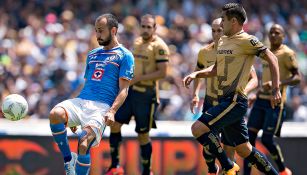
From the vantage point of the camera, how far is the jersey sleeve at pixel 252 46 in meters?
10.5

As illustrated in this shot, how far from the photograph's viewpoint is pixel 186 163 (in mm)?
15523

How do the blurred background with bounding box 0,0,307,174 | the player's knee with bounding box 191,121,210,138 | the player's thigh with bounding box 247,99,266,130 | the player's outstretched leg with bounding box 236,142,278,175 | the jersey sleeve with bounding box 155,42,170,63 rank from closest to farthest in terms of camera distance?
the player's knee with bounding box 191,121,210,138, the player's outstretched leg with bounding box 236,142,278,175, the jersey sleeve with bounding box 155,42,170,63, the player's thigh with bounding box 247,99,266,130, the blurred background with bounding box 0,0,307,174

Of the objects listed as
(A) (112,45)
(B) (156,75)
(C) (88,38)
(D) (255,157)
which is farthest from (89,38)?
(D) (255,157)

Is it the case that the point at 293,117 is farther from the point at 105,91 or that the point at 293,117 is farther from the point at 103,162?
the point at 105,91

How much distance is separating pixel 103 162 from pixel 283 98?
3.89m

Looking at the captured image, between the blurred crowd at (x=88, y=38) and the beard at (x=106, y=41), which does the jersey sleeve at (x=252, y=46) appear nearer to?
the beard at (x=106, y=41)

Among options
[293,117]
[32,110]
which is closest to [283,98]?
[293,117]

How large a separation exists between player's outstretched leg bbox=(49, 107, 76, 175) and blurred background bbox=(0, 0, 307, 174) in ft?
21.0

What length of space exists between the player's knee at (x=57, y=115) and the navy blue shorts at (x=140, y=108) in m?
3.21

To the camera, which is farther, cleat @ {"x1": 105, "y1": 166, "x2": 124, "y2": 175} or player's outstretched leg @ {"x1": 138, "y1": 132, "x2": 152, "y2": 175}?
player's outstretched leg @ {"x1": 138, "y1": 132, "x2": 152, "y2": 175}

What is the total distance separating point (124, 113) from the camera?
45.3 feet

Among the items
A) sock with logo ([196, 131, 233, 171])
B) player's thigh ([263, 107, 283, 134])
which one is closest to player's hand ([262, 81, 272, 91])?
player's thigh ([263, 107, 283, 134])

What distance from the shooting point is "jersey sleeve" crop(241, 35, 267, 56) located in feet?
34.6

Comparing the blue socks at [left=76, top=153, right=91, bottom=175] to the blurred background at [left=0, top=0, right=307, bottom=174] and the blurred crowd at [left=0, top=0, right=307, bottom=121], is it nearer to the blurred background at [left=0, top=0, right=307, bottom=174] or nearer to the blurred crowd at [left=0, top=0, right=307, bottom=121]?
the blurred background at [left=0, top=0, right=307, bottom=174]
